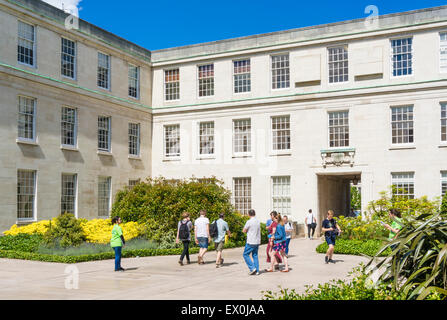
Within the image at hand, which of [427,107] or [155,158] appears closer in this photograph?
[427,107]

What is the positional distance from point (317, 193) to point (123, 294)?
2188cm

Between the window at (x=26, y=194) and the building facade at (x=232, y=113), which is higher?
the building facade at (x=232, y=113)

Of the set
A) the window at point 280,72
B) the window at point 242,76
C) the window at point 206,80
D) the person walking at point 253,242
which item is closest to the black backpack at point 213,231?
the person walking at point 253,242

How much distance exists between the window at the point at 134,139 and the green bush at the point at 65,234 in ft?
44.4

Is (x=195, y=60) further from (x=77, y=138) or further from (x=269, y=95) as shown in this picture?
(x=77, y=138)

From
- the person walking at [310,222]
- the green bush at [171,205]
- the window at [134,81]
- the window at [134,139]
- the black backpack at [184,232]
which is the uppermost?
the window at [134,81]

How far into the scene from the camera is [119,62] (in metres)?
34.0

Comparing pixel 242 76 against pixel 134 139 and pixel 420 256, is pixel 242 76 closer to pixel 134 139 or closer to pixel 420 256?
pixel 134 139

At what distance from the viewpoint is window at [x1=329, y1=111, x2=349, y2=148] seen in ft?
105

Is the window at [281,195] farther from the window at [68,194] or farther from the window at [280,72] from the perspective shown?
the window at [68,194]

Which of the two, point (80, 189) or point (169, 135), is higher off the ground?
point (169, 135)

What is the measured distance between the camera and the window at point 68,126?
96.5 feet

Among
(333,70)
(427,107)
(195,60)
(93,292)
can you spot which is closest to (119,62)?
(195,60)
